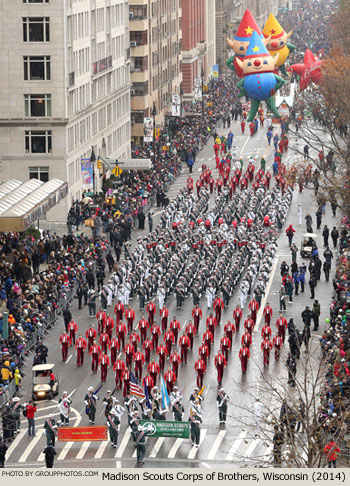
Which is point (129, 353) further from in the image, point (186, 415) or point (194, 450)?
point (194, 450)

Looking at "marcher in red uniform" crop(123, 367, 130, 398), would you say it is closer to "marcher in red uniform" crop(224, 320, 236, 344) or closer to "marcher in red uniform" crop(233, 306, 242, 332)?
"marcher in red uniform" crop(224, 320, 236, 344)

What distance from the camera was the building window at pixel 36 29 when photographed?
74500 mm

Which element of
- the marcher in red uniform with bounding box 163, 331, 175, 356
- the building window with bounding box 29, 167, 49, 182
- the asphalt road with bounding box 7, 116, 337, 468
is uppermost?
the building window with bounding box 29, 167, 49, 182

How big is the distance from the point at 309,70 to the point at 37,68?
1638 inches

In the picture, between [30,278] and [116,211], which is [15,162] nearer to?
[116,211]

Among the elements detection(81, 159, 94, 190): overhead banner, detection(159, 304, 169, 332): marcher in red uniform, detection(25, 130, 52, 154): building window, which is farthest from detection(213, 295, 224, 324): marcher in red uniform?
detection(25, 130, 52, 154): building window

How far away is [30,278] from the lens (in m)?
56.4

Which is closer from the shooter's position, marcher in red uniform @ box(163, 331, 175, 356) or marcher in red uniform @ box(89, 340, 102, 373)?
marcher in red uniform @ box(89, 340, 102, 373)

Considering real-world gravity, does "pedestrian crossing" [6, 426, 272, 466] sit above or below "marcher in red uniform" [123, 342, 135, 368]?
below

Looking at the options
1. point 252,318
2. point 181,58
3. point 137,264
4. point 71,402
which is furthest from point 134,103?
point 71,402

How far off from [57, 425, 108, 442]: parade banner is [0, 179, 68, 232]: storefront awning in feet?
64.0

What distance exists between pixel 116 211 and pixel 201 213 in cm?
442

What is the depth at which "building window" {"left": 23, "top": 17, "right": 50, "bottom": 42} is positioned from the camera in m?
74.5

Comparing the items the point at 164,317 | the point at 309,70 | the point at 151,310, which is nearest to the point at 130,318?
the point at 164,317
